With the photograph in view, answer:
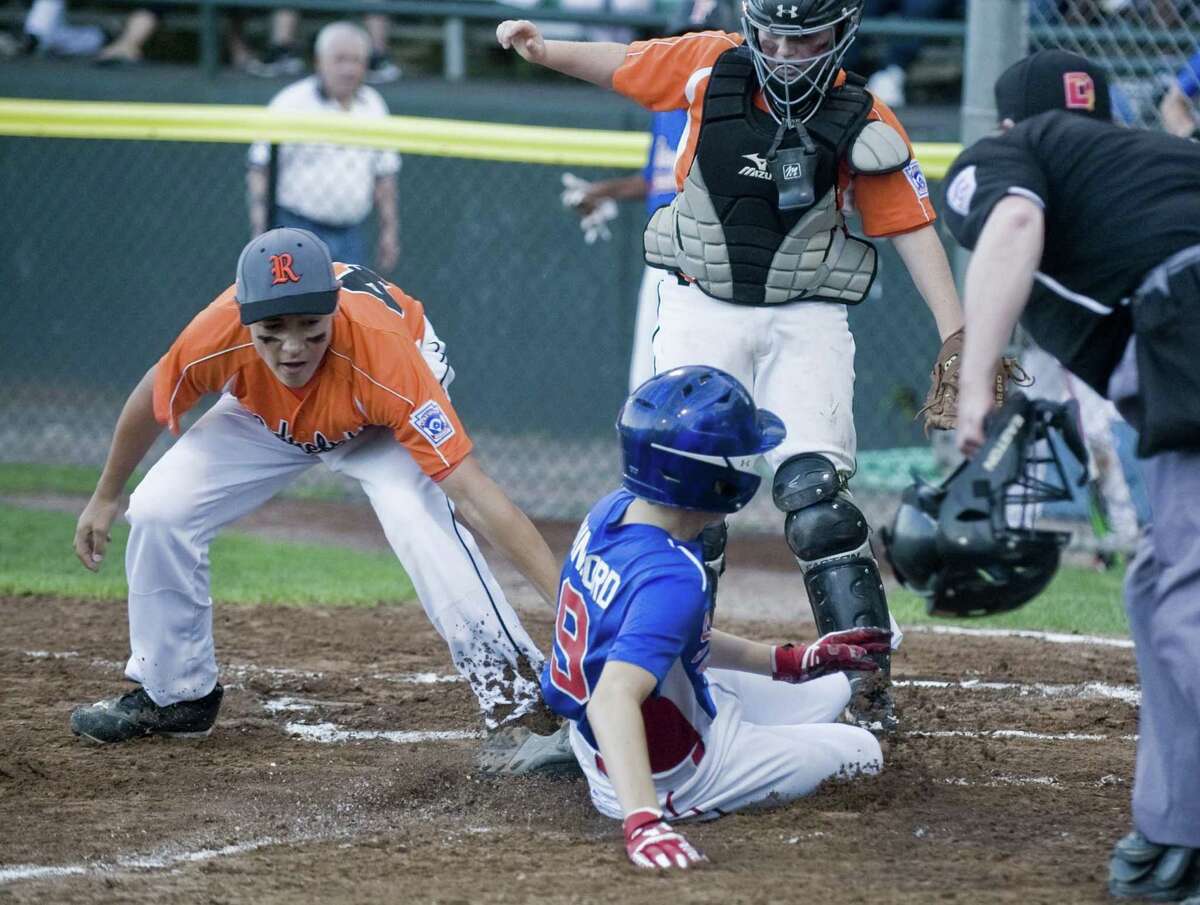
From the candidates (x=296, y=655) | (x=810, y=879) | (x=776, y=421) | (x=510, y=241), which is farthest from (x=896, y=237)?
(x=510, y=241)

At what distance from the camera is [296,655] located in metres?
6.10

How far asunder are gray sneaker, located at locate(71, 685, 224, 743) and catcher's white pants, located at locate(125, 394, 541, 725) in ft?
0.17

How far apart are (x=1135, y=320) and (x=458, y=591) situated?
200 cm

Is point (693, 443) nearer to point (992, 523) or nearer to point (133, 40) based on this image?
point (992, 523)

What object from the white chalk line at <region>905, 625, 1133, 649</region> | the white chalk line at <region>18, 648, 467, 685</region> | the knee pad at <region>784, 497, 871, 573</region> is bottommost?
the white chalk line at <region>905, 625, 1133, 649</region>

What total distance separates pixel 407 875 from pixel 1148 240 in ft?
6.61

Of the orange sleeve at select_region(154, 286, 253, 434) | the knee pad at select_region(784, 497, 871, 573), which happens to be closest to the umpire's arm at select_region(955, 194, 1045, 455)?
the knee pad at select_region(784, 497, 871, 573)

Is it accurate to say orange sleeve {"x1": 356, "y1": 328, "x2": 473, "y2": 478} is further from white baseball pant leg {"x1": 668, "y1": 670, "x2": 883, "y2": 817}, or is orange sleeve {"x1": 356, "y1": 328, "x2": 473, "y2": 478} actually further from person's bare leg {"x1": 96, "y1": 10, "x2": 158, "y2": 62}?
person's bare leg {"x1": 96, "y1": 10, "x2": 158, "y2": 62}

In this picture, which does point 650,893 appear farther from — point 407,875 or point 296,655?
point 296,655

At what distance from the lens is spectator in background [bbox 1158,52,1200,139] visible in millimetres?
7484

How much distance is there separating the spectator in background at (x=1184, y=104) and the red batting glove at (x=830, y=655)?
4236 millimetres

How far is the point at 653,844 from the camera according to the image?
3.42m

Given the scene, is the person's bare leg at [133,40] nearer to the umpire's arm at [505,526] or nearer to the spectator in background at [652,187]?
the spectator in background at [652,187]

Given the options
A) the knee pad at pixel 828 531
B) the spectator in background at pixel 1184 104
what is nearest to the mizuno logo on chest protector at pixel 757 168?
the knee pad at pixel 828 531
